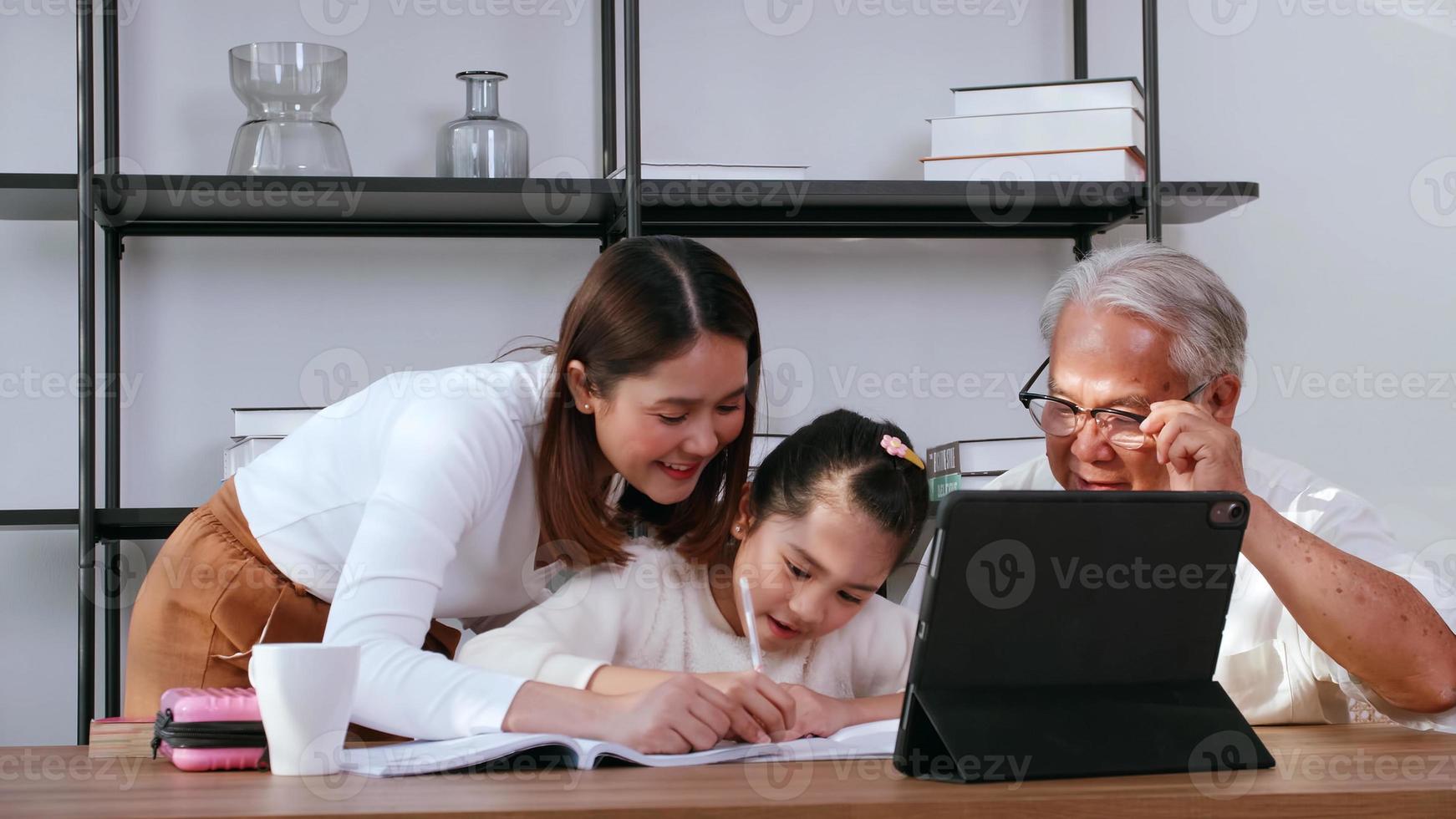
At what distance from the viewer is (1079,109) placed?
2033mm

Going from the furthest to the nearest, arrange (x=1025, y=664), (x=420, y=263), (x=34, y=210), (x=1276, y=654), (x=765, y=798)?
(x=420, y=263) → (x=34, y=210) → (x=1276, y=654) → (x=1025, y=664) → (x=765, y=798)

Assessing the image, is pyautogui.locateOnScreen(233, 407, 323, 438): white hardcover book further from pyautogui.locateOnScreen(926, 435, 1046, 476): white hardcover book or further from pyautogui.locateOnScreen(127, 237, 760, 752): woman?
pyautogui.locateOnScreen(926, 435, 1046, 476): white hardcover book

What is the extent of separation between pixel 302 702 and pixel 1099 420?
2.80 ft

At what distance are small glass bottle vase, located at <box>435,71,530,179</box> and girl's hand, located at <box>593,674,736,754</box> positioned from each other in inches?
48.9

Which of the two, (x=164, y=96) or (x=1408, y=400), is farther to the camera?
(x=1408, y=400)

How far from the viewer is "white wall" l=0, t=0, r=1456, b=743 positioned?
6.95ft

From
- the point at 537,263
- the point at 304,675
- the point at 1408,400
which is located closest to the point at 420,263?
the point at 537,263

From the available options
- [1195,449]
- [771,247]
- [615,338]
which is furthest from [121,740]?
[771,247]

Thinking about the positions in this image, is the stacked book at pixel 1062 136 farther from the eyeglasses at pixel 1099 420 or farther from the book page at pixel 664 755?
the book page at pixel 664 755

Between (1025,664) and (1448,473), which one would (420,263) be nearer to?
(1025,664)

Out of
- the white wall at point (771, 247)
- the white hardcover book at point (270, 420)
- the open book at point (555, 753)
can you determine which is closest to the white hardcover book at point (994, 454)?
the white wall at point (771, 247)

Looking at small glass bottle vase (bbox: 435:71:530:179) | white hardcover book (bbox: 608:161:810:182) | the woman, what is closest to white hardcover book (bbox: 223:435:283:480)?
the woman

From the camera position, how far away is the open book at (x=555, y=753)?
839mm

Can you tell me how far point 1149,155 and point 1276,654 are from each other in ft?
3.49
